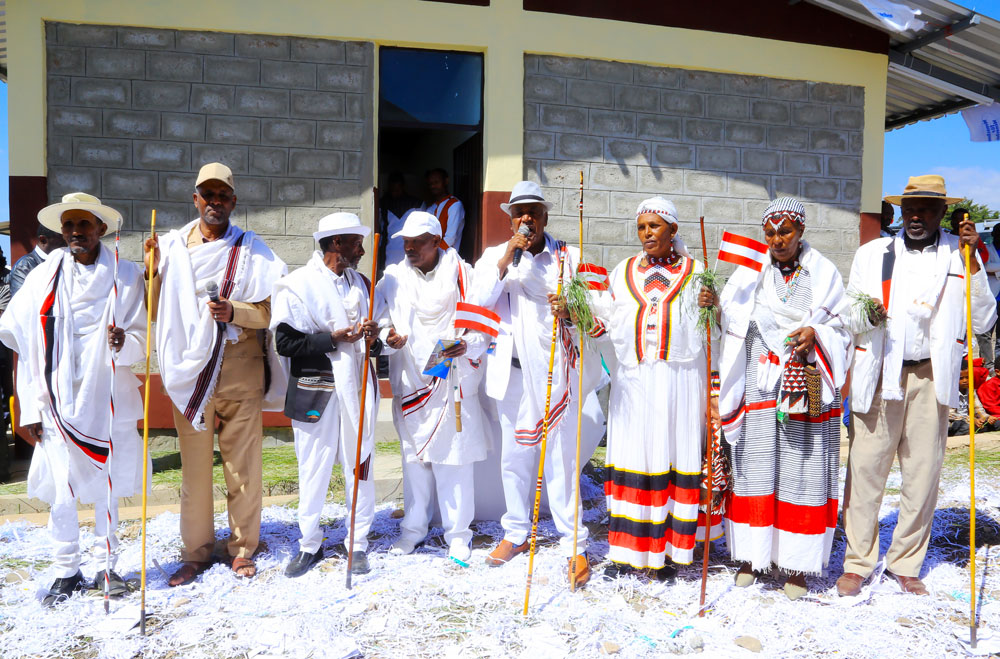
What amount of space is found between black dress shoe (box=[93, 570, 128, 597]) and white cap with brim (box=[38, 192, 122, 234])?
74.5 inches

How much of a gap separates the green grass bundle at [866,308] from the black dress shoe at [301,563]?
3.37m

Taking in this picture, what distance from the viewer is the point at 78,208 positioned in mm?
A: 4016

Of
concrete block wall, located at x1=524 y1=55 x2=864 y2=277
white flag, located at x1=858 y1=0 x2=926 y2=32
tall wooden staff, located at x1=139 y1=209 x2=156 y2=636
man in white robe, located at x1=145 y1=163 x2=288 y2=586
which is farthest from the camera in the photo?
concrete block wall, located at x1=524 y1=55 x2=864 y2=277

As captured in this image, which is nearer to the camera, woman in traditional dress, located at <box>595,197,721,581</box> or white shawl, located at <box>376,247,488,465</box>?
woman in traditional dress, located at <box>595,197,721,581</box>

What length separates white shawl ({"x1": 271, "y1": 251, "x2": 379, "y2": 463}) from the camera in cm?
429

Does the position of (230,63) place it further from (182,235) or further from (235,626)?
(235,626)

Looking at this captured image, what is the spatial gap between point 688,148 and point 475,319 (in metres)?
4.53

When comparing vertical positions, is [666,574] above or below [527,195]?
below

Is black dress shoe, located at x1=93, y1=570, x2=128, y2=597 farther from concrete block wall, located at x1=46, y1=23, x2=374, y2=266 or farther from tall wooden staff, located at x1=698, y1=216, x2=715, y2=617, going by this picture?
concrete block wall, located at x1=46, y1=23, x2=374, y2=266

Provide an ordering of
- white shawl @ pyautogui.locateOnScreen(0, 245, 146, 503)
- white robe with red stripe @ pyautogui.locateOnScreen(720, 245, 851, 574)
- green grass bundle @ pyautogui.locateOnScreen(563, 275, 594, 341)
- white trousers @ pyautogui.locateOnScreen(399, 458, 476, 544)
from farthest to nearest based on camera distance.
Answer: white trousers @ pyautogui.locateOnScreen(399, 458, 476, 544) < green grass bundle @ pyautogui.locateOnScreen(563, 275, 594, 341) < white robe with red stripe @ pyautogui.locateOnScreen(720, 245, 851, 574) < white shawl @ pyautogui.locateOnScreen(0, 245, 146, 503)

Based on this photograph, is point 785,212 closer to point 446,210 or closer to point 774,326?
point 774,326

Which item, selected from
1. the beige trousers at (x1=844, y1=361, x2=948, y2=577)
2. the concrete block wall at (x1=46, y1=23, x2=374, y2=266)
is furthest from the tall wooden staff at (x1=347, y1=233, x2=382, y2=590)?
the concrete block wall at (x1=46, y1=23, x2=374, y2=266)

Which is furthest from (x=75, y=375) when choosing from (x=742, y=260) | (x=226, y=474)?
(x=742, y=260)

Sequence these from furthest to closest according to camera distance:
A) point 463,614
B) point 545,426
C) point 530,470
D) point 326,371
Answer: point 530,470, point 326,371, point 545,426, point 463,614
